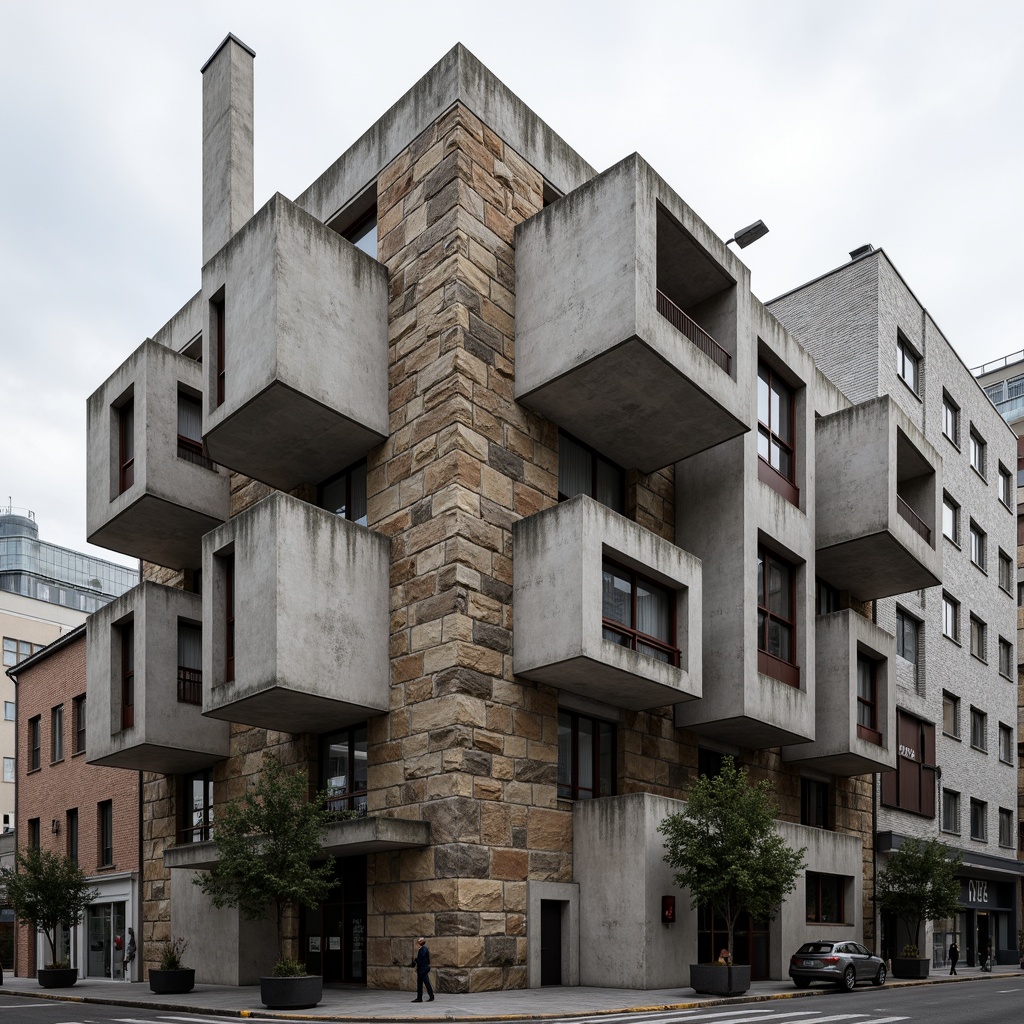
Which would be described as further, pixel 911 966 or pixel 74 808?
pixel 74 808

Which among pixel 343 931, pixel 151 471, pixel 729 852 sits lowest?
pixel 343 931

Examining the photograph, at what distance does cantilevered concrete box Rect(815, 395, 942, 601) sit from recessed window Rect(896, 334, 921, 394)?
814 centimetres

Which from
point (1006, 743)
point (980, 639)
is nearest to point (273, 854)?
point (980, 639)

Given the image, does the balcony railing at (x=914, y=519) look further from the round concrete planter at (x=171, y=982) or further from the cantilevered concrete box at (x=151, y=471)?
the round concrete planter at (x=171, y=982)

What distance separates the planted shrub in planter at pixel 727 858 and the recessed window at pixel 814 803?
10188 millimetres

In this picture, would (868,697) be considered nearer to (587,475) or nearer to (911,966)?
(911,966)

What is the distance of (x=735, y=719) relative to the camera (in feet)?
90.3

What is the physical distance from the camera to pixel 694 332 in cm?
2683

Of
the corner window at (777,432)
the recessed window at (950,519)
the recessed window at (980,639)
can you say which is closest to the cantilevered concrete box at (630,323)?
the corner window at (777,432)

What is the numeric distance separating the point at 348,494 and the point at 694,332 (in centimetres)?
884

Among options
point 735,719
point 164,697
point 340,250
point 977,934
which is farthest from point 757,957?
point 977,934

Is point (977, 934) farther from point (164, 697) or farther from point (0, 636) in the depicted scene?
point (0, 636)

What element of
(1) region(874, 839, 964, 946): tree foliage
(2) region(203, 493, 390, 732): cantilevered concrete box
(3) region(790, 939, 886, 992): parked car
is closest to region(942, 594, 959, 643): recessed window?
(1) region(874, 839, 964, 946): tree foliage

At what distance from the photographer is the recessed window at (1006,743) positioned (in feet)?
168
